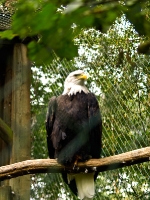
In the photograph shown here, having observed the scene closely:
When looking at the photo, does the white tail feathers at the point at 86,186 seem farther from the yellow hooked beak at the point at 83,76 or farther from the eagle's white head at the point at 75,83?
the yellow hooked beak at the point at 83,76

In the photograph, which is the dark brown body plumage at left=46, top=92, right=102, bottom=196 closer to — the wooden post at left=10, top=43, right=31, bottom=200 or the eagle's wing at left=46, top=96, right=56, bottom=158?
the eagle's wing at left=46, top=96, right=56, bottom=158

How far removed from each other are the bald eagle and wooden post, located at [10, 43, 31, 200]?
6.4 inches

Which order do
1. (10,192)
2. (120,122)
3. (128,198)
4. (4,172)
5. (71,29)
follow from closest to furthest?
(71,29), (4,172), (10,192), (128,198), (120,122)

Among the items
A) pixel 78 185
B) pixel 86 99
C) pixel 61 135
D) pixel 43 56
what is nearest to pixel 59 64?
pixel 86 99

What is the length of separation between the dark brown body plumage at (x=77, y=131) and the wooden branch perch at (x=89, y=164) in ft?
0.84

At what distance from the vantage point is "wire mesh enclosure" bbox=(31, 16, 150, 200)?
2391 millimetres

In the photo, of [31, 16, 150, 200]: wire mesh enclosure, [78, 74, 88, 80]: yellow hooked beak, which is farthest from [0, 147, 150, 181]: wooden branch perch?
[78, 74, 88, 80]: yellow hooked beak

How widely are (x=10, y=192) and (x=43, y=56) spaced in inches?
62.6

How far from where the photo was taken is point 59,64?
2984 mm

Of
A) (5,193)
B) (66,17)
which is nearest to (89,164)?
(5,193)

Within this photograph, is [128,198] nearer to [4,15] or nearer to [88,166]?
[88,166]

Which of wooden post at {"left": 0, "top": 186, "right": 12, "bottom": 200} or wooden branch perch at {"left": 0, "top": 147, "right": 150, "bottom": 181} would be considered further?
wooden post at {"left": 0, "top": 186, "right": 12, "bottom": 200}

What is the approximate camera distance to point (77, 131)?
2.41 metres

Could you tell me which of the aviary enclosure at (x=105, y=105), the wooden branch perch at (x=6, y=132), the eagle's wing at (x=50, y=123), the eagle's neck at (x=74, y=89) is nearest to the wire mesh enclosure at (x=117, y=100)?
the aviary enclosure at (x=105, y=105)
